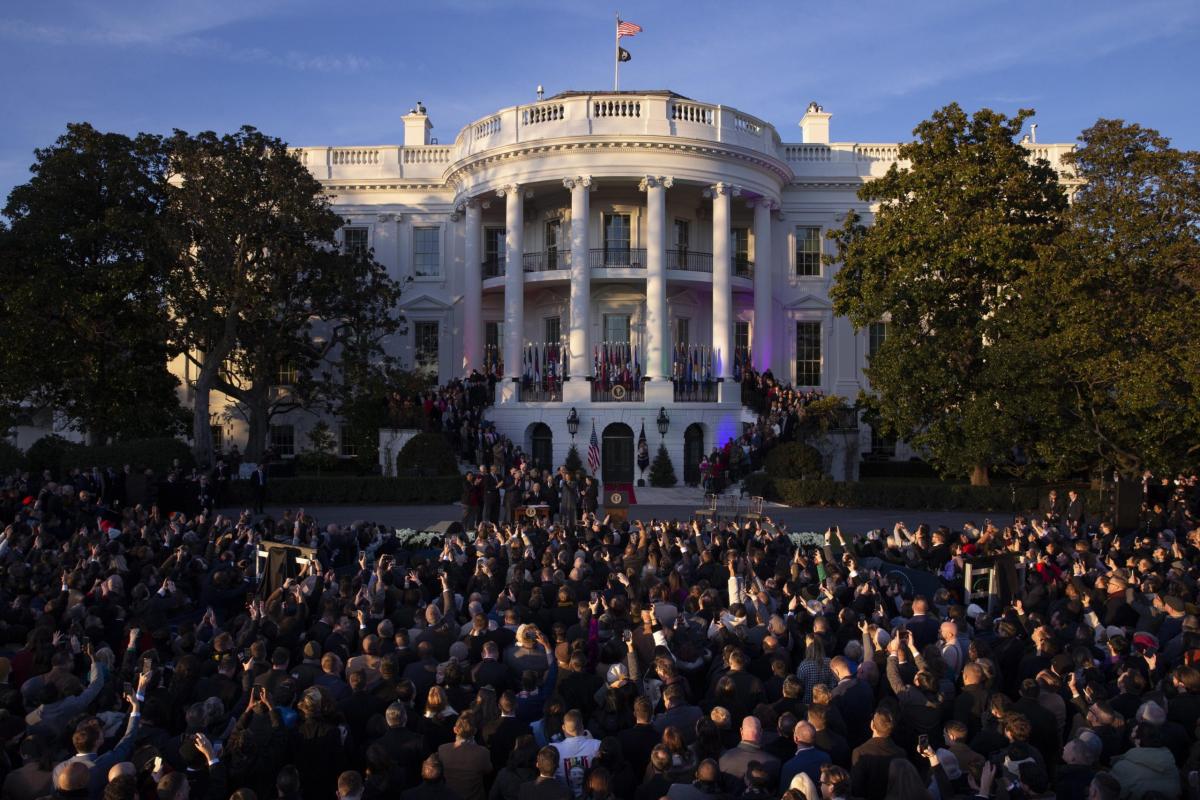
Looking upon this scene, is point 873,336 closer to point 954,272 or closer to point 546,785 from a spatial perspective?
point 954,272

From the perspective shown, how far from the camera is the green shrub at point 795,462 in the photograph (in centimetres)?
2953

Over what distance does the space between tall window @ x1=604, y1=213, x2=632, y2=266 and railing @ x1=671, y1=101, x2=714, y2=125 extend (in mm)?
4763

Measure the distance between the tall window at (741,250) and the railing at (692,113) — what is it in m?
5.97

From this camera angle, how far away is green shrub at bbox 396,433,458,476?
30.2m

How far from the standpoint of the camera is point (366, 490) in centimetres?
2889

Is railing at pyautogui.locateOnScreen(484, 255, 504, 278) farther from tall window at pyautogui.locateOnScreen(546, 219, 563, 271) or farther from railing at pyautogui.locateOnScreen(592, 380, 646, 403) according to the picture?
railing at pyautogui.locateOnScreen(592, 380, 646, 403)

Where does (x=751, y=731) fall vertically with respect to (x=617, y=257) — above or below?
below

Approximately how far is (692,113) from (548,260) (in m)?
8.05

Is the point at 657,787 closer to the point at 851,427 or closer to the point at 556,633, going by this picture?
the point at 556,633

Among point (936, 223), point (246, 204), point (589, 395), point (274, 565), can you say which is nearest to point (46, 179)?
point (246, 204)

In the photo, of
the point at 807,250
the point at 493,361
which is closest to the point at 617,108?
the point at 807,250

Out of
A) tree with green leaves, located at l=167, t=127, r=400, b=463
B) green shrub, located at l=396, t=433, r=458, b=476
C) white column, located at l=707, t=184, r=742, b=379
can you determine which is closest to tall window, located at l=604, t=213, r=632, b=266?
white column, located at l=707, t=184, r=742, b=379

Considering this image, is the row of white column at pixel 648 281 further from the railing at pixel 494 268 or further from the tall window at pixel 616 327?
the railing at pixel 494 268

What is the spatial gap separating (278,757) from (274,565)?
6453 mm
